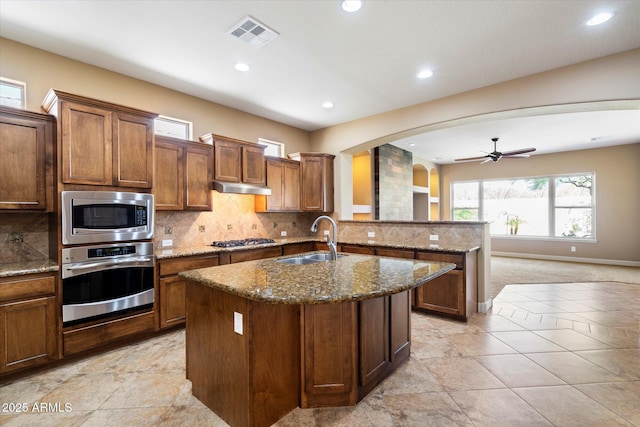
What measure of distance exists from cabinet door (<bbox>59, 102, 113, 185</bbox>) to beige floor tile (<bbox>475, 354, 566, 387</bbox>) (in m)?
3.82

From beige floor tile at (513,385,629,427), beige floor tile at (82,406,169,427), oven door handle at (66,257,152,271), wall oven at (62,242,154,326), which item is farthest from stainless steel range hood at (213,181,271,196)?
beige floor tile at (513,385,629,427)

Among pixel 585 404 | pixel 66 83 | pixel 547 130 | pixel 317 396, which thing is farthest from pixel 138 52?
pixel 547 130

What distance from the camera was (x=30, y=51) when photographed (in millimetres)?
2768

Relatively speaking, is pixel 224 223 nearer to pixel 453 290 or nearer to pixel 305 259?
pixel 305 259

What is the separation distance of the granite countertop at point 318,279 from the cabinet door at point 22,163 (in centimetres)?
168

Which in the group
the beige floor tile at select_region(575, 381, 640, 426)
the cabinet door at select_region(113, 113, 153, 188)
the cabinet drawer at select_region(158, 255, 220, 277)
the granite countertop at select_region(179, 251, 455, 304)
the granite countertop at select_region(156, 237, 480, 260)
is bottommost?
the beige floor tile at select_region(575, 381, 640, 426)

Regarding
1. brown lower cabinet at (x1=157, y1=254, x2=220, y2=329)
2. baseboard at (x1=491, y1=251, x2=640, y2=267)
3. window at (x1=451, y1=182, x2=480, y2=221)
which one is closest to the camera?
brown lower cabinet at (x1=157, y1=254, x2=220, y2=329)

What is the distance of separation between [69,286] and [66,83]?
202 centimetres

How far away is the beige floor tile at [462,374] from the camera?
2244 millimetres

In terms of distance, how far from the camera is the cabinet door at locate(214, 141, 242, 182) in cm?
390

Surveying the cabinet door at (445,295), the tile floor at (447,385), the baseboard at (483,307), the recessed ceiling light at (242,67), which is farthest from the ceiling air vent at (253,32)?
the baseboard at (483,307)

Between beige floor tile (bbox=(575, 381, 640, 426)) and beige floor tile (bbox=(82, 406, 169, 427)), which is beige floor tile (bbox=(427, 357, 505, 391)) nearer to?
beige floor tile (bbox=(575, 381, 640, 426))

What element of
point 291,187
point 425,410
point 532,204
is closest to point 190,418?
point 425,410

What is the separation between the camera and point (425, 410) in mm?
1967
